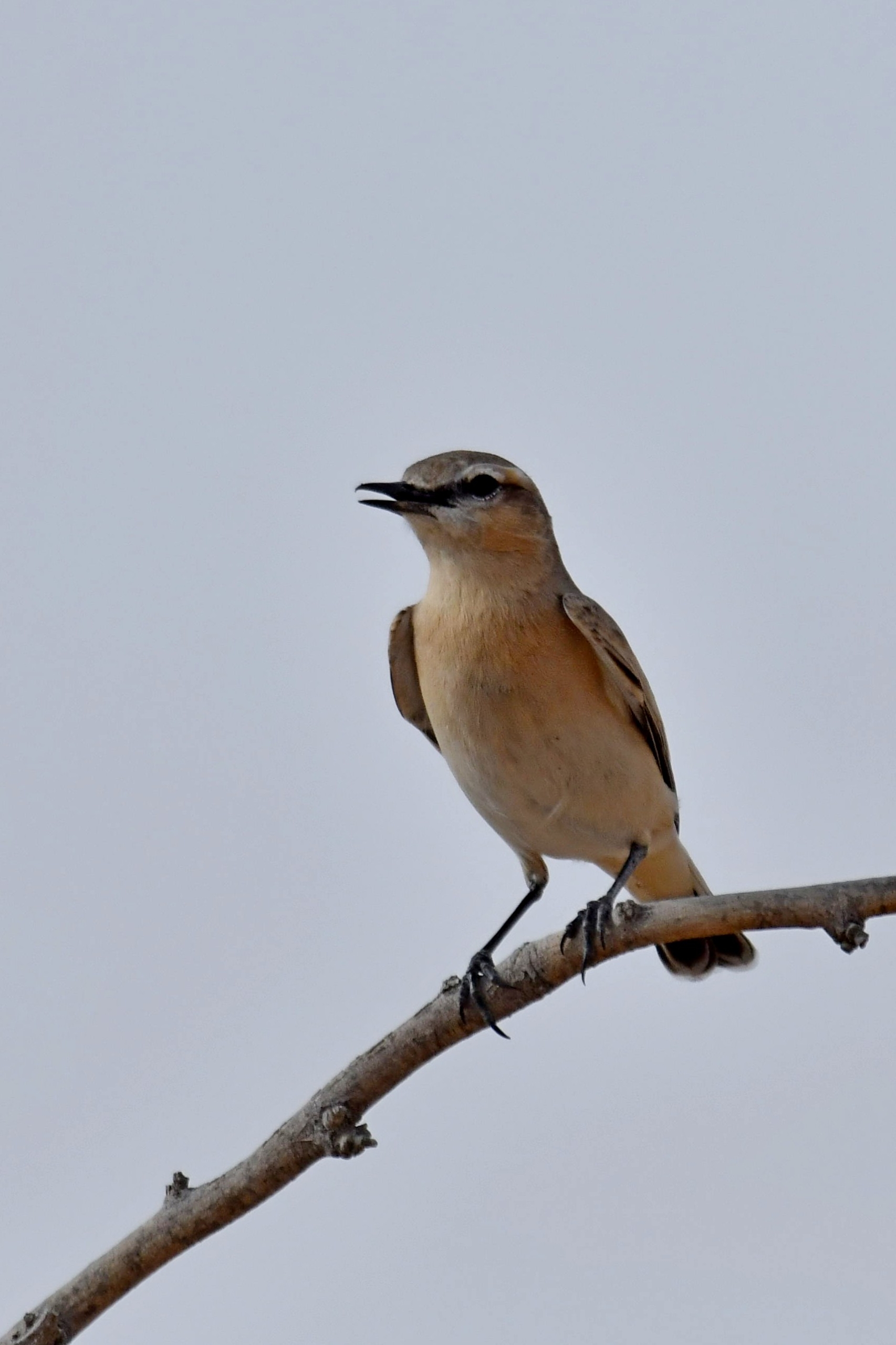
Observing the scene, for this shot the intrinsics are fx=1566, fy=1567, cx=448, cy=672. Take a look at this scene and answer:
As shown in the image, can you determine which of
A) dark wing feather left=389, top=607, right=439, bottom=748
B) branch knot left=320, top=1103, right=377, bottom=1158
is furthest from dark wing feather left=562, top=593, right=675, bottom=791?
branch knot left=320, top=1103, right=377, bottom=1158

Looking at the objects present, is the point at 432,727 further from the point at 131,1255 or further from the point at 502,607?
the point at 131,1255

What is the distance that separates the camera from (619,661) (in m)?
7.31

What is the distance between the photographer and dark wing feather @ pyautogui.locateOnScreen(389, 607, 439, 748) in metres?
7.87

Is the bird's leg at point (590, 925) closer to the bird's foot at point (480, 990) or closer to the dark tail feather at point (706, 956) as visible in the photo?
the bird's foot at point (480, 990)

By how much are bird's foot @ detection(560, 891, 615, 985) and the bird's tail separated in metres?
1.95

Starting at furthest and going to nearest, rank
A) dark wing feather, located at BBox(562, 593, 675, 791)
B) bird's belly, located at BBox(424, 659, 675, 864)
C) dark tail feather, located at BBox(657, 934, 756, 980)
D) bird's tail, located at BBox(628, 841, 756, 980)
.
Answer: dark tail feather, located at BBox(657, 934, 756, 980) → bird's tail, located at BBox(628, 841, 756, 980) → dark wing feather, located at BBox(562, 593, 675, 791) → bird's belly, located at BBox(424, 659, 675, 864)

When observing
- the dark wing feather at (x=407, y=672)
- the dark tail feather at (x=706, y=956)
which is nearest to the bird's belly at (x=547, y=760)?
the dark wing feather at (x=407, y=672)

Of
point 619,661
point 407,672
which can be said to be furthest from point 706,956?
point 407,672

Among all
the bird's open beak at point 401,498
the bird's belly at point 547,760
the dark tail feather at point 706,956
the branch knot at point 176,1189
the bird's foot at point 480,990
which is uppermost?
the bird's open beak at point 401,498

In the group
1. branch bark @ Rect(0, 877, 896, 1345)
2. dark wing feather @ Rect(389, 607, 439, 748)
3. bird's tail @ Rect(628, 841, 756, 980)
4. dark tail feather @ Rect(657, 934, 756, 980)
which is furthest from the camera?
dark tail feather @ Rect(657, 934, 756, 980)

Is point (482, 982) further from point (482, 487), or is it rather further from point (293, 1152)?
point (482, 487)

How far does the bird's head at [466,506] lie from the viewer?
7.32 m

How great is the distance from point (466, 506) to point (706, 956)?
295 cm

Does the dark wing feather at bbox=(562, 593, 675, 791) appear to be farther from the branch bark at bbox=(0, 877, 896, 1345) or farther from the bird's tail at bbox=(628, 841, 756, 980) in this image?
the branch bark at bbox=(0, 877, 896, 1345)
